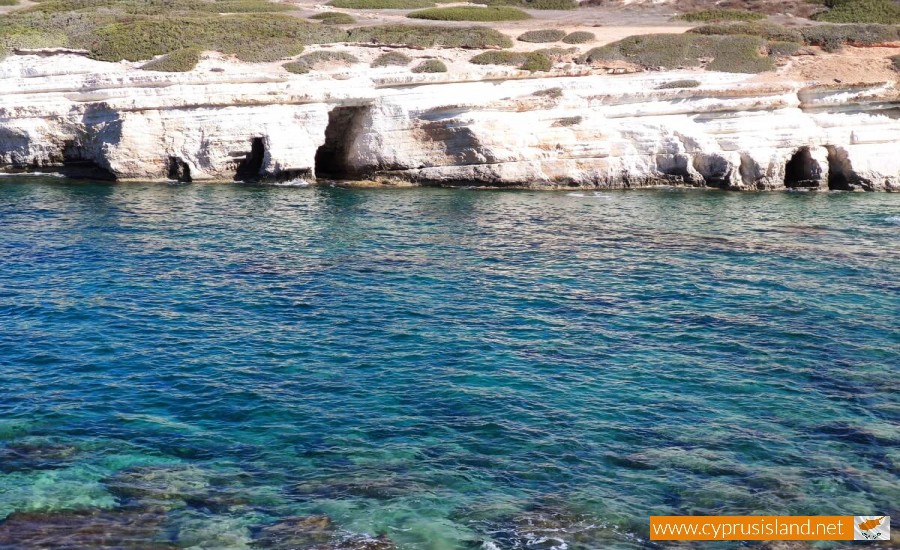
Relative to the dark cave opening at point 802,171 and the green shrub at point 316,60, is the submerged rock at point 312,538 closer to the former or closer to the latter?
the green shrub at point 316,60

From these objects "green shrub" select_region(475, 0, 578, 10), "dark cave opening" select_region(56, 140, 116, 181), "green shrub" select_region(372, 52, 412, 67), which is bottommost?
"dark cave opening" select_region(56, 140, 116, 181)

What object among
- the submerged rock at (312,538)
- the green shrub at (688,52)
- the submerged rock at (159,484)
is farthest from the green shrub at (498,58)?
the submerged rock at (312,538)

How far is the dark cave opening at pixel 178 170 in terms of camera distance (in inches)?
1581

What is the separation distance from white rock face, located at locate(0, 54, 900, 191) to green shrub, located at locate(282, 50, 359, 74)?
1.21 meters

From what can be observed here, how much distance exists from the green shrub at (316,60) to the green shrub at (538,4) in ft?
81.7

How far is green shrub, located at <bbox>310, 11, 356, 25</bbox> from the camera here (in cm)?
5294

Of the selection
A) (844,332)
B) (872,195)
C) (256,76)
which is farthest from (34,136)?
(872,195)

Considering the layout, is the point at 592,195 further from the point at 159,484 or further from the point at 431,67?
the point at 159,484

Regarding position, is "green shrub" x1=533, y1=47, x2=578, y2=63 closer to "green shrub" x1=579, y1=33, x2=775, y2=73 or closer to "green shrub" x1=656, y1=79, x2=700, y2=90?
"green shrub" x1=579, y1=33, x2=775, y2=73

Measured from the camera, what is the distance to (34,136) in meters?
40.3

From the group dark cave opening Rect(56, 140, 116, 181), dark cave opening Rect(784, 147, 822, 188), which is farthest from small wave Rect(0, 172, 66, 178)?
dark cave opening Rect(784, 147, 822, 188)

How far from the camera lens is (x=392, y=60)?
140 feet

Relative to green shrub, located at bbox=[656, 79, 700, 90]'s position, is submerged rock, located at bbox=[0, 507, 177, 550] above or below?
below

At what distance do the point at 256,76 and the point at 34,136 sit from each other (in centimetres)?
1082
